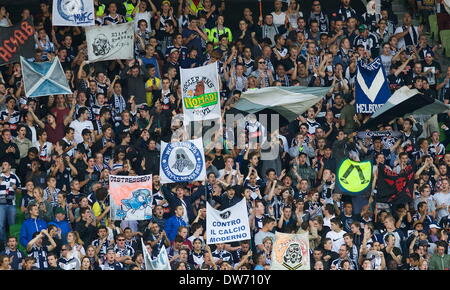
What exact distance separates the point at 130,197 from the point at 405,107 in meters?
5.07

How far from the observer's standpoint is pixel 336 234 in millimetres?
18891

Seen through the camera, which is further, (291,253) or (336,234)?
(336,234)

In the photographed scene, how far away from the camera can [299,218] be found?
63.0 feet

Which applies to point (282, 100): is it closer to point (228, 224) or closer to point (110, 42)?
point (228, 224)

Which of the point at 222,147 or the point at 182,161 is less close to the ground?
the point at 222,147

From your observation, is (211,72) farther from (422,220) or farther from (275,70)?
(422,220)

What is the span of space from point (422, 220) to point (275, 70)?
407 centimetres

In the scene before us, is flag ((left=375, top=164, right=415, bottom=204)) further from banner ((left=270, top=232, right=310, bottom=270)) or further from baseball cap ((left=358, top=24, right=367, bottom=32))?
baseball cap ((left=358, top=24, right=367, bottom=32))

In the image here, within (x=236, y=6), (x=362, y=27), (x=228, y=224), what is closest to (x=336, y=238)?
(x=228, y=224)

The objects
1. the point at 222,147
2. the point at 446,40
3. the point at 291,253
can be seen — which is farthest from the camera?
the point at 446,40

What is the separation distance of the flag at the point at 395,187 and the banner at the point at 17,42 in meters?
6.40

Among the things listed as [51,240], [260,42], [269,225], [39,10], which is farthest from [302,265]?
[39,10]

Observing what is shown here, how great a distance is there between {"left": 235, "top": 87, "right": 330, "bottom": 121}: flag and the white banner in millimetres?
3142

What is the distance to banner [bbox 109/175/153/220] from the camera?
62.6 feet
